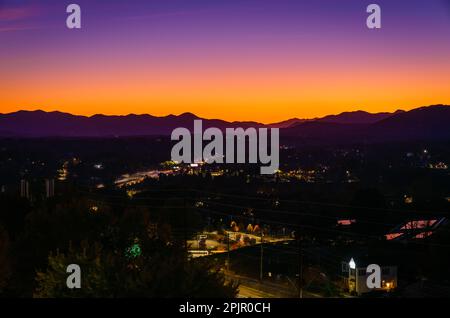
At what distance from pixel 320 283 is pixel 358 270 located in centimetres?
154

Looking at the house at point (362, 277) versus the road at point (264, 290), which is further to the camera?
the house at point (362, 277)

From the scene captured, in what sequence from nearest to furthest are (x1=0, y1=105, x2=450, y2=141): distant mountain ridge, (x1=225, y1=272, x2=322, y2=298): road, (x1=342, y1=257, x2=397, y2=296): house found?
1. (x1=225, y1=272, x2=322, y2=298): road
2. (x1=342, y1=257, x2=397, y2=296): house
3. (x1=0, y1=105, x2=450, y2=141): distant mountain ridge

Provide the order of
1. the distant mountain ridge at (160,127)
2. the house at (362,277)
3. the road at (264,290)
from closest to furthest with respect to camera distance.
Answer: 1. the road at (264,290)
2. the house at (362,277)
3. the distant mountain ridge at (160,127)

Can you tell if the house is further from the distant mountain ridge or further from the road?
the distant mountain ridge

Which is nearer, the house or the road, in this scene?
the road

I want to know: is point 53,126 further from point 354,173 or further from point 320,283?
point 320,283

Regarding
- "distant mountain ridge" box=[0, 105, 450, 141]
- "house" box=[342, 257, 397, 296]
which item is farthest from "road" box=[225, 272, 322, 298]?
"distant mountain ridge" box=[0, 105, 450, 141]

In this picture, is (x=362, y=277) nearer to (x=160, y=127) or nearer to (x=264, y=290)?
(x=264, y=290)

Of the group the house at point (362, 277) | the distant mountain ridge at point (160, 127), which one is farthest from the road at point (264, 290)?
the distant mountain ridge at point (160, 127)

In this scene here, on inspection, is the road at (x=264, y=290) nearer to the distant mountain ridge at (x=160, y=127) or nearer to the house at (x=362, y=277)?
the house at (x=362, y=277)

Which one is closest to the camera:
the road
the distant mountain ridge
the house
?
the road
